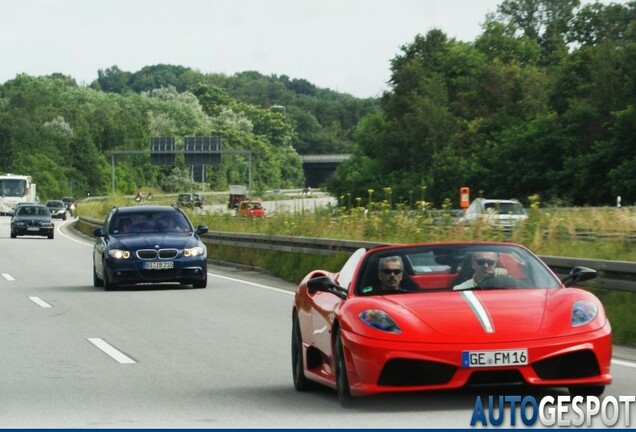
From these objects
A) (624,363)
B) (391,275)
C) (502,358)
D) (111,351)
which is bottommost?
(111,351)

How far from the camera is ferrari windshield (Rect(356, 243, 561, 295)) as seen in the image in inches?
385

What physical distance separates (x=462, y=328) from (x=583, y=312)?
787 mm

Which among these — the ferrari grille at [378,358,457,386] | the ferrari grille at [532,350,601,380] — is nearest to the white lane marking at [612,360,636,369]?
the ferrari grille at [532,350,601,380]

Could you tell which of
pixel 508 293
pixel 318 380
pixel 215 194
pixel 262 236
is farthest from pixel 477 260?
pixel 215 194

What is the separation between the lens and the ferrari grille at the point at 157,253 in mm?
23797

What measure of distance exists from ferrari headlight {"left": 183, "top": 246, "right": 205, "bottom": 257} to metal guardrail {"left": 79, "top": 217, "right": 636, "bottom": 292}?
7.29ft

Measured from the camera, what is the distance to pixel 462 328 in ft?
29.1

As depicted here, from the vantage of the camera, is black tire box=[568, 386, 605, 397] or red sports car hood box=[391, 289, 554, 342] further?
black tire box=[568, 386, 605, 397]

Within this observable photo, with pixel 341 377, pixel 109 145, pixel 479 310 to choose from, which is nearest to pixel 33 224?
pixel 341 377

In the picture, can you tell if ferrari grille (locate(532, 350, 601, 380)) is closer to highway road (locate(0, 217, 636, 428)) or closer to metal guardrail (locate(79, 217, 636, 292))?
highway road (locate(0, 217, 636, 428))

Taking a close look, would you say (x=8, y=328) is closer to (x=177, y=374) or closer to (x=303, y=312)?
(x=177, y=374)

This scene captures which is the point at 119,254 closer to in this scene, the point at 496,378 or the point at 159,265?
the point at 159,265

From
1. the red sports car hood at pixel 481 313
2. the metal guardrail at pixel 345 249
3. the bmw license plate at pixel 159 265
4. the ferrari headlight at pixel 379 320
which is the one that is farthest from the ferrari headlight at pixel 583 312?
the bmw license plate at pixel 159 265

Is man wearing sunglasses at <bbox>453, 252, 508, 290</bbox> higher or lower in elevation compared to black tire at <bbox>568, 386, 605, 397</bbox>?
higher
